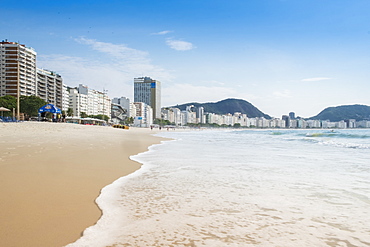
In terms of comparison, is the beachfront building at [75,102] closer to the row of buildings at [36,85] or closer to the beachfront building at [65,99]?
the row of buildings at [36,85]

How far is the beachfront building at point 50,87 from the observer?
337 ft

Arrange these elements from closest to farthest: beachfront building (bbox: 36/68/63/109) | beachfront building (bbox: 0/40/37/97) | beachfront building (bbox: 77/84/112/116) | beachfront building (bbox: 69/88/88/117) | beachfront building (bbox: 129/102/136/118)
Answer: beachfront building (bbox: 0/40/37/97) < beachfront building (bbox: 36/68/63/109) < beachfront building (bbox: 69/88/88/117) < beachfront building (bbox: 77/84/112/116) < beachfront building (bbox: 129/102/136/118)

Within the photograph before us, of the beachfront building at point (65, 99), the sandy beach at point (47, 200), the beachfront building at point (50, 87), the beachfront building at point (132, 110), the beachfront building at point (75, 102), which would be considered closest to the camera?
the sandy beach at point (47, 200)

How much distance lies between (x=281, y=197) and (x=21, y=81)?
102575 millimetres

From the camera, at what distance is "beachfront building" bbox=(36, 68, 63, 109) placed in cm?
10268

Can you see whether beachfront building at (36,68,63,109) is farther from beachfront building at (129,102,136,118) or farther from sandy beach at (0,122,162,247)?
sandy beach at (0,122,162,247)

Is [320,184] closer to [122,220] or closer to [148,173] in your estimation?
[148,173]

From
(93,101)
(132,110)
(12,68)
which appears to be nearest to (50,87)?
A: (12,68)

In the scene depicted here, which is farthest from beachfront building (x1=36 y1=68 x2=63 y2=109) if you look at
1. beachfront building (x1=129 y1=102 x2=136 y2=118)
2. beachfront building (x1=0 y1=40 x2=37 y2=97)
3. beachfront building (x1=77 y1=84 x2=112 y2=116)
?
beachfront building (x1=129 y1=102 x2=136 y2=118)

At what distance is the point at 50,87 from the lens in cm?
10819

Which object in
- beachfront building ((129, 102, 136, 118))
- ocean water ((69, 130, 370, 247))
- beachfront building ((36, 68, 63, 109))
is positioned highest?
beachfront building ((36, 68, 63, 109))

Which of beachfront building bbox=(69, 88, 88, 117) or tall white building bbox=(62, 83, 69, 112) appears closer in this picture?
tall white building bbox=(62, 83, 69, 112)

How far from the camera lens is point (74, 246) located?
257cm

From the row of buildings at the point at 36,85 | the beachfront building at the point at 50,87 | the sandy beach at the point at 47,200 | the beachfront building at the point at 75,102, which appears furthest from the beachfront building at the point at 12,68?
the sandy beach at the point at 47,200
